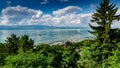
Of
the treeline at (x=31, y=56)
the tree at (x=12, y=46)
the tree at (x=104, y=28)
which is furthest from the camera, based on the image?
the tree at (x=12, y=46)

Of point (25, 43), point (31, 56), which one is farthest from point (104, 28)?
point (25, 43)

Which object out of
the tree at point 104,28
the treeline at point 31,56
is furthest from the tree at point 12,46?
the tree at point 104,28

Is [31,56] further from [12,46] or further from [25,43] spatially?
[12,46]

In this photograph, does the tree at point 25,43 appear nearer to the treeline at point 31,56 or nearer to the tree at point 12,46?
the treeline at point 31,56

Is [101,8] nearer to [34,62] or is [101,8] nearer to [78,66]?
[34,62]

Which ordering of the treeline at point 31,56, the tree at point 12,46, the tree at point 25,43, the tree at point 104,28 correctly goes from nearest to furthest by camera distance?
the treeline at point 31,56, the tree at point 104,28, the tree at point 25,43, the tree at point 12,46

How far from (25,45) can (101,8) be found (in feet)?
109

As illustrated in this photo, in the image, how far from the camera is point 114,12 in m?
45.0

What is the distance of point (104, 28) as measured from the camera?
154 feet

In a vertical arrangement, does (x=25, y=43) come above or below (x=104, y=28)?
below

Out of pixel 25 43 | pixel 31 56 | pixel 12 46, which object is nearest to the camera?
pixel 31 56

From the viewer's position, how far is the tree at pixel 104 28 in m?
45.4

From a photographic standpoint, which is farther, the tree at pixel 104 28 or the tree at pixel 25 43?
the tree at pixel 25 43

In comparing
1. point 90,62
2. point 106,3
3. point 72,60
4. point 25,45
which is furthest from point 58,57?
point 106,3
